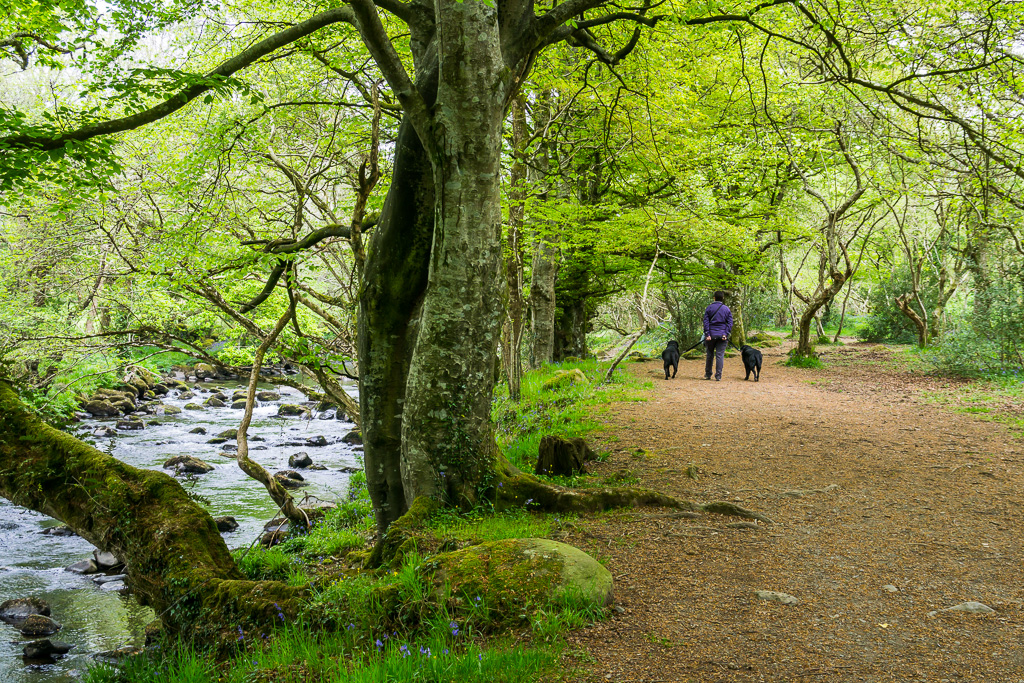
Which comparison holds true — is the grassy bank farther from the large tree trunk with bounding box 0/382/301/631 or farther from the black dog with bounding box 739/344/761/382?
the black dog with bounding box 739/344/761/382

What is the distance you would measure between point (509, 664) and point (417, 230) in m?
Answer: 4.01

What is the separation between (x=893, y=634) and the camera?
3.30 m

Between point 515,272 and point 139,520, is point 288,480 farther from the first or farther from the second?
point 139,520

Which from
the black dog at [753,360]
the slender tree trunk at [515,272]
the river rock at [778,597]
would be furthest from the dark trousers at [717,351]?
the river rock at [778,597]

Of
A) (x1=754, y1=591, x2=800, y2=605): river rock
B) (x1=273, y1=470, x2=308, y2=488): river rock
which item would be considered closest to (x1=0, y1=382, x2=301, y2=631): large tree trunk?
(x1=754, y1=591, x2=800, y2=605): river rock

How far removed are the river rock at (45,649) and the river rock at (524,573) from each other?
5.27m

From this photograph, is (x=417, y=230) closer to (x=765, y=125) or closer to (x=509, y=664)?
(x=509, y=664)

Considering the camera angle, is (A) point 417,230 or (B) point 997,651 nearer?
(B) point 997,651

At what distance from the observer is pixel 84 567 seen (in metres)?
8.72

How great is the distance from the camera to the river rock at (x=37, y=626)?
6.84 metres

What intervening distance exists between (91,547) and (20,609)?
8.69 ft

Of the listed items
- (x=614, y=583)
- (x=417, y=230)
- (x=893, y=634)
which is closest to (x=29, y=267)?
(x=417, y=230)

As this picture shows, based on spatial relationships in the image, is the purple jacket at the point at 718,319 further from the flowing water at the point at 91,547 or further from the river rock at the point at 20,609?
the river rock at the point at 20,609

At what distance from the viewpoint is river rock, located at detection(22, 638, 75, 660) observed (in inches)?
247
